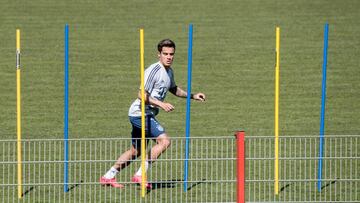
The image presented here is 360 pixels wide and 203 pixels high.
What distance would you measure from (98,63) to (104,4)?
168 inches

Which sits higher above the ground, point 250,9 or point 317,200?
point 250,9

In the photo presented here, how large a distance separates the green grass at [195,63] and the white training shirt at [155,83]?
138 inches

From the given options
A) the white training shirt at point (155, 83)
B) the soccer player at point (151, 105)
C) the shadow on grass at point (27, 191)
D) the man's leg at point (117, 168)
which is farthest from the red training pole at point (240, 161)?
the shadow on grass at point (27, 191)

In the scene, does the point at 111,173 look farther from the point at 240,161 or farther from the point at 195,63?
the point at 195,63

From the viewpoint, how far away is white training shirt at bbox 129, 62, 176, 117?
1193 centimetres

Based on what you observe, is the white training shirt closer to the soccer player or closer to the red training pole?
the soccer player

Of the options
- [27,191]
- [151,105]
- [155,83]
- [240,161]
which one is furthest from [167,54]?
[240,161]

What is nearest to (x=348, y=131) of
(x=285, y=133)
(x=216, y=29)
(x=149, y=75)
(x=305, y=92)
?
(x=285, y=133)

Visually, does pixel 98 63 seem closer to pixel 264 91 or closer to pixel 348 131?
pixel 264 91

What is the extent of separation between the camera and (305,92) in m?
18.2

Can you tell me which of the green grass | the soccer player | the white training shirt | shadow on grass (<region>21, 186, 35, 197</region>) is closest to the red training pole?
the soccer player

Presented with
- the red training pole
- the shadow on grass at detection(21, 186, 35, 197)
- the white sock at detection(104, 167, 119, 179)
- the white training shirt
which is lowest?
the shadow on grass at detection(21, 186, 35, 197)

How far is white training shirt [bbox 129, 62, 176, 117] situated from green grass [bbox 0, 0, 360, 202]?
3506 millimetres

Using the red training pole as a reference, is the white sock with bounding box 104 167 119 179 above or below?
below
